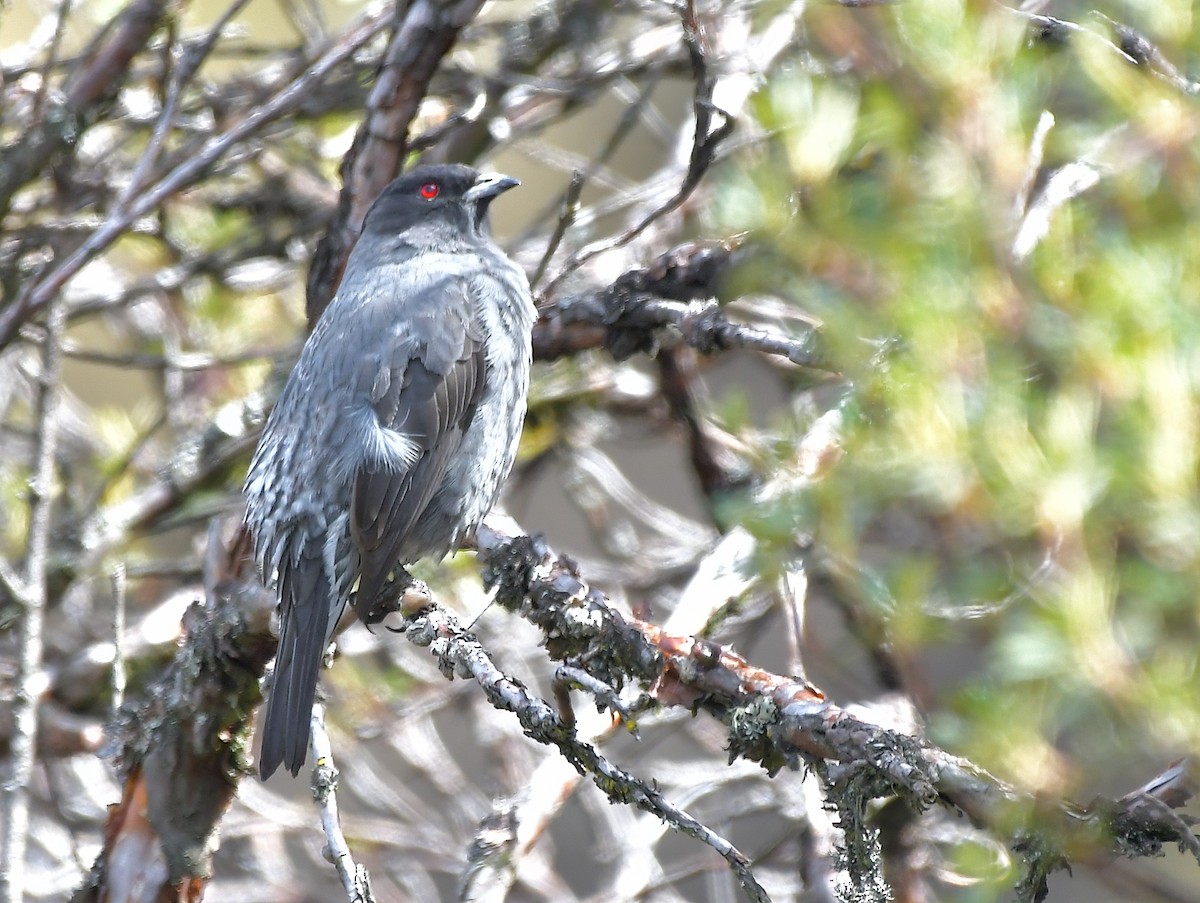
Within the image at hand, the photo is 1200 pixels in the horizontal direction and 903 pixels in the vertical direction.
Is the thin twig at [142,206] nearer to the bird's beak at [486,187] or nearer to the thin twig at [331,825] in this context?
the bird's beak at [486,187]

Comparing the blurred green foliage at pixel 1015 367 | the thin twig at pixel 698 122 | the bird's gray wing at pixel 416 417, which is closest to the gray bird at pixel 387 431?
the bird's gray wing at pixel 416 417

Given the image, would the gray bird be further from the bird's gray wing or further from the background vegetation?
the background vegetation

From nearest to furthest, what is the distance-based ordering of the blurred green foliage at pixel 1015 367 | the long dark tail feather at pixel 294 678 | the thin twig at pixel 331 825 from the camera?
the blurred green foliage at pixel 1015 367 < the thin twig at pixel 331 825 < the long dark tail feather at pixel 294 678

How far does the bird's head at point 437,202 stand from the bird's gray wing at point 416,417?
1.52 feet

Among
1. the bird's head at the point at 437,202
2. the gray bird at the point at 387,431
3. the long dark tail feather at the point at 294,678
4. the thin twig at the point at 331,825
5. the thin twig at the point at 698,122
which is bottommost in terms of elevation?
the thin twig at the point at 331,825

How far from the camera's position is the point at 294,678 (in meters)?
3.26

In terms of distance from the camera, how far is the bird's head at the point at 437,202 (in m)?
4.60

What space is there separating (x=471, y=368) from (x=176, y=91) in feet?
3.96

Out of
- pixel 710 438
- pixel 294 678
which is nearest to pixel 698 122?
pixel 710 438

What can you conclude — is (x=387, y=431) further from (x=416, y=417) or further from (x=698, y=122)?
(x=698, y=122)

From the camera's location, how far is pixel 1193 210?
1.84 m

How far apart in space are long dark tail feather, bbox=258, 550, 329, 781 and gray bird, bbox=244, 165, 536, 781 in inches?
0.8

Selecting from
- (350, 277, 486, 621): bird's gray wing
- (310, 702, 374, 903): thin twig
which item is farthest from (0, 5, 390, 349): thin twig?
(310, 702, 374, 903): thin twig

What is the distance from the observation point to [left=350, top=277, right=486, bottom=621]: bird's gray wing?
3.82 m
